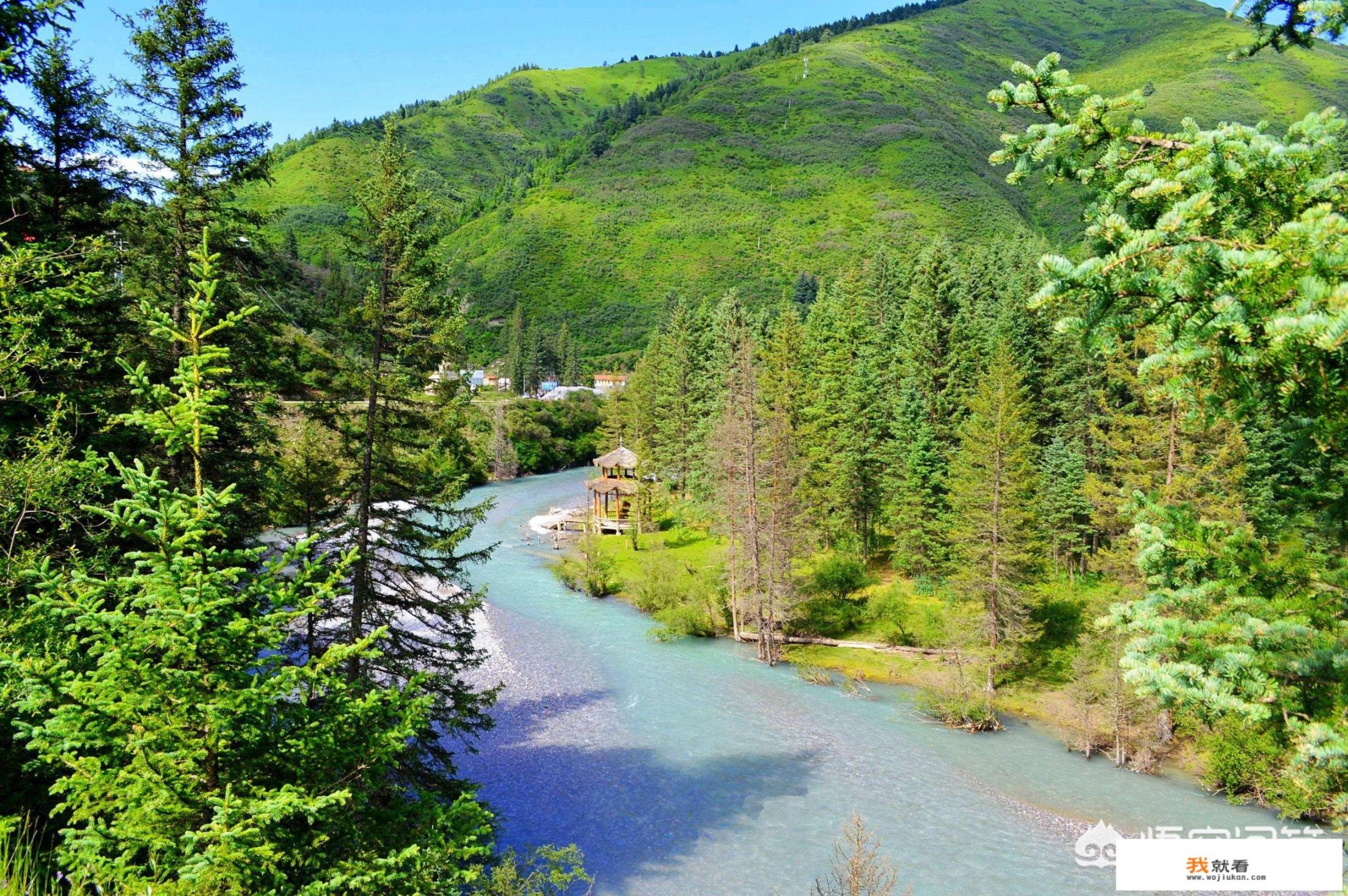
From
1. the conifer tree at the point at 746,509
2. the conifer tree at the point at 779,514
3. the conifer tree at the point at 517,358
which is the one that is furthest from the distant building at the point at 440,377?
the conifer tree at the point at 517,358

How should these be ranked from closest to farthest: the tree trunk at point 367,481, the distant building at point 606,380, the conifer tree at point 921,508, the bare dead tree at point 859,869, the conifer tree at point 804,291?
the bare dead tree at point 859,869
the tree trunk at point 367,481
the conifer tree at point 921,508
the conifer tree at point 804,291
the distant building at point 606,380

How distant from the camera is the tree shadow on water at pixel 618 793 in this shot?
51.9 ft

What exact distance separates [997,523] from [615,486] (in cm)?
2825

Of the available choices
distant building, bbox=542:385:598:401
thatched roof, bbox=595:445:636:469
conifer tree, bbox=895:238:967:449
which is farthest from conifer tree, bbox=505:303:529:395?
conifer tree, bbox=895:238:967:449

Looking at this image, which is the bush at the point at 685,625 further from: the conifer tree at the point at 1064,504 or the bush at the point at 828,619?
the conifer tree at the point at 1064,504

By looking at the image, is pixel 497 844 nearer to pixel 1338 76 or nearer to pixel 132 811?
pixel 132 811

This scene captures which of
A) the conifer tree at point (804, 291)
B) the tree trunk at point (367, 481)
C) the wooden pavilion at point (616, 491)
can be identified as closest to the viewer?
the tree trunk at point (367, 481)

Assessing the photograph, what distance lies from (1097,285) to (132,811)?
643 cm

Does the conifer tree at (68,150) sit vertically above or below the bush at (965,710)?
above

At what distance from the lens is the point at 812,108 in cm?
18450

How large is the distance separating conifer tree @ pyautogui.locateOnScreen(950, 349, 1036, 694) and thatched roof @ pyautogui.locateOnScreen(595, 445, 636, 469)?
25948mm

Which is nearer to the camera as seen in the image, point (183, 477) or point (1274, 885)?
point (183, 477)

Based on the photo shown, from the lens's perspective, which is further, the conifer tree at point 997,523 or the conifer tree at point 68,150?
the conifer tree at point 997,523

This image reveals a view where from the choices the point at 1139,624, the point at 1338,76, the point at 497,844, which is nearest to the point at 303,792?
the point at 1139,624
